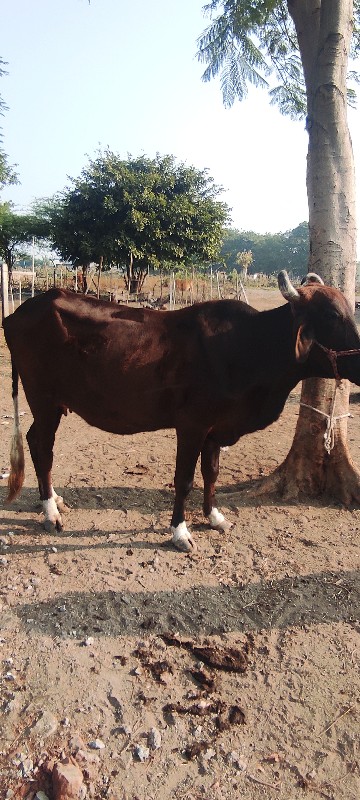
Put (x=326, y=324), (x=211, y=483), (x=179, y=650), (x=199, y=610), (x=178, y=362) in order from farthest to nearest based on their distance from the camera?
(x=211, y=483) < (x=178, y=362) < (x=326, y=324) < (x=199, y=610) < (x=179, y=650)

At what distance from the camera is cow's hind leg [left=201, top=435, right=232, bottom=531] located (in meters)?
4.43

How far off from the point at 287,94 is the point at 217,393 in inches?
218

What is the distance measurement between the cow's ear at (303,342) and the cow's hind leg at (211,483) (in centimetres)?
117

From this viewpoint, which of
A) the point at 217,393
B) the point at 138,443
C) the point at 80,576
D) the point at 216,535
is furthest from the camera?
the point at 138,443

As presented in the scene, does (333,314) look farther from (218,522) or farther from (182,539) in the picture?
(182,539)

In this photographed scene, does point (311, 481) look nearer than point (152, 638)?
No

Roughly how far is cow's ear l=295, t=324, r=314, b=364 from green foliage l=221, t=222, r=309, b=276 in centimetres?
7192

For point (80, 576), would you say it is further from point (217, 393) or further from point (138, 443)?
point (138, 443)

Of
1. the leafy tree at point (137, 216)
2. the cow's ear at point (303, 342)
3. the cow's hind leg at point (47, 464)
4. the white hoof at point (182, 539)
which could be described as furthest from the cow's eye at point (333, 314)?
the leafy tree at point (137, 216)

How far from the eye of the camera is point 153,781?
220cm

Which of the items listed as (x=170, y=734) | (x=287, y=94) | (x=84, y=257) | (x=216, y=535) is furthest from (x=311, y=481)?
(x=84, y=257)

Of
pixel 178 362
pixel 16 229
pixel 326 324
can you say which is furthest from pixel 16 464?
pixel 16 229

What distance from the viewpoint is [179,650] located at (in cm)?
298

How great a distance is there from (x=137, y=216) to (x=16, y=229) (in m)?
9.95
